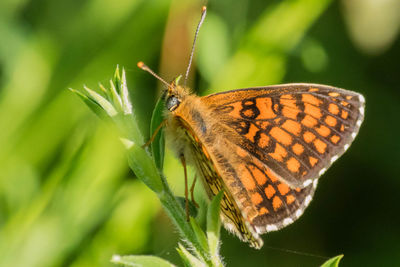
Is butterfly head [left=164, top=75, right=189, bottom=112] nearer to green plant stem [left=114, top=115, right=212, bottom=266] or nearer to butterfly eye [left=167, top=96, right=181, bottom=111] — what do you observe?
butterfly eye [left=167, top=96, right=181, bottom=111]

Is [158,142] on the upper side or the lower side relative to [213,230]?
upper

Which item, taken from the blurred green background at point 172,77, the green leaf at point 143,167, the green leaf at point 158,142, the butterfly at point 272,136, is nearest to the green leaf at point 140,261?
the green leaf at point 143,167

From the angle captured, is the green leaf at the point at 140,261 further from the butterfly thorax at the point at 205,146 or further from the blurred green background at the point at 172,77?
the blurred green background at the point at 172,77

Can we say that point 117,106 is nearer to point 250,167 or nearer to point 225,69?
point 250,167

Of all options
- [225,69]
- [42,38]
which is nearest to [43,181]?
[42,38]

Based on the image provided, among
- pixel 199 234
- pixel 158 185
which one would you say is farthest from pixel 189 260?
pixel 158 185

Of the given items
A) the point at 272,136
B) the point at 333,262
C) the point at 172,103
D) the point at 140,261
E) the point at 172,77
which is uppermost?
the point at 172,77

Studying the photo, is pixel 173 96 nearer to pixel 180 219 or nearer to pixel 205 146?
pixel 205 146
